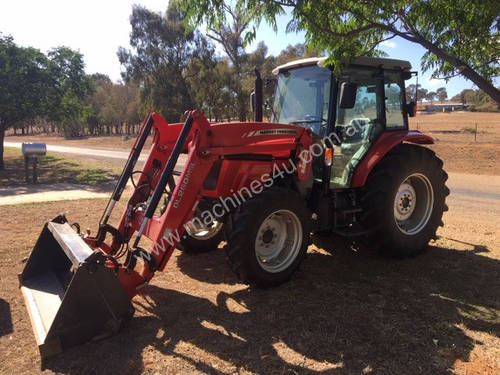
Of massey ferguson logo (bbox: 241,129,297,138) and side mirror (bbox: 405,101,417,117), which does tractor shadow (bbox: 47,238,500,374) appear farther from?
side mirror (bbox: 405,101,417,117)

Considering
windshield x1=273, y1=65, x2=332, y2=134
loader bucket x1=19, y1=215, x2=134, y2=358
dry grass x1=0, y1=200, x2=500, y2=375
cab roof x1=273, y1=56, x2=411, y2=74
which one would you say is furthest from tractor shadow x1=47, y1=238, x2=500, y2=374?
cab roof x1=273, y1=56, x2=411, y2=74

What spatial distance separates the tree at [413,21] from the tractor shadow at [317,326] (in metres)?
1.96

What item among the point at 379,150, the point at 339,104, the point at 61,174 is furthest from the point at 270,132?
the point at 61,174

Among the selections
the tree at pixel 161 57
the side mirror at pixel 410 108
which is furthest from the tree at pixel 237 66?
the side mirror at pixel 410 108

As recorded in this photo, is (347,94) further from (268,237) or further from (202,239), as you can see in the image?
(202,239)

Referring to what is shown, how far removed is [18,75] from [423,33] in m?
16.1

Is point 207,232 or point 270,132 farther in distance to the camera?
point 207,232

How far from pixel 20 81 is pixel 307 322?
16.3m

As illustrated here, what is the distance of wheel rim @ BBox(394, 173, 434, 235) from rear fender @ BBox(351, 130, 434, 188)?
0.50 m

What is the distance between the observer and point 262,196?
12.6 feet

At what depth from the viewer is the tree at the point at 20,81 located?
1530cm

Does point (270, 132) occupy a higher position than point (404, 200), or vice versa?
point (270, 132)

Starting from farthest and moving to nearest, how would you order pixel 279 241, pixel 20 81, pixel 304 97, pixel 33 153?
pixel 20 81
pixel 33 153
pixel 304 97
pixel 279 241

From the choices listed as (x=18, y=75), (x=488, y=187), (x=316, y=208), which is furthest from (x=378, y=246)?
(x=18, y=75)
